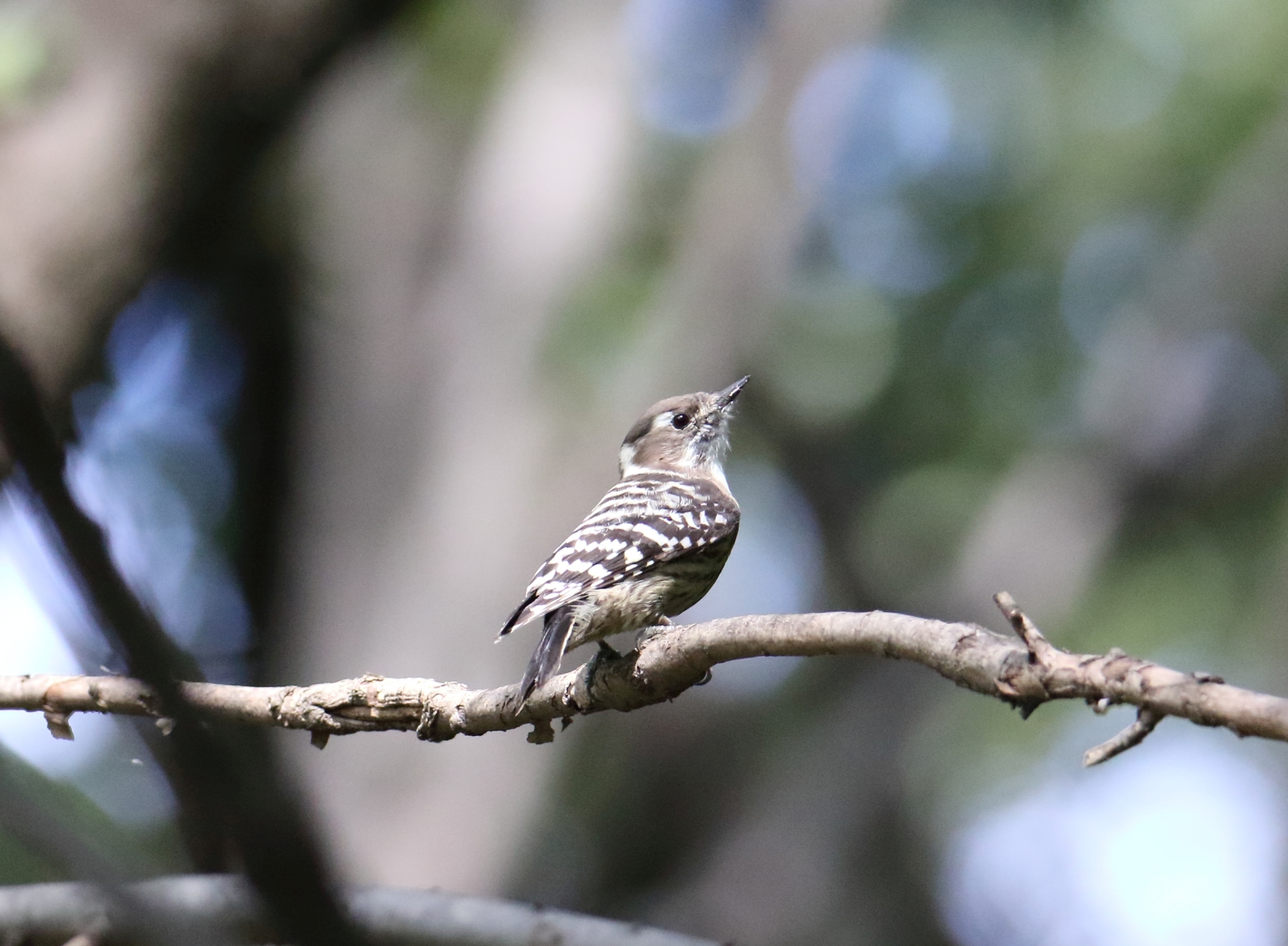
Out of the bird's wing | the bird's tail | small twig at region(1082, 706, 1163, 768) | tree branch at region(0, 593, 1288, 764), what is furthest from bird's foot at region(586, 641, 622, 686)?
→ small twig at region(1082, 706, 1163, 768)

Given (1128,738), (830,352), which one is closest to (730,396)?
(1128,738)

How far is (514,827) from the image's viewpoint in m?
8.77

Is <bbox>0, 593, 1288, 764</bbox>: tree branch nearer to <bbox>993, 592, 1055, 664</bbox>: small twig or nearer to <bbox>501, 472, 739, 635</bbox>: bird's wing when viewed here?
<bbox>993, 592, 1055, 664</bbox>: small twig

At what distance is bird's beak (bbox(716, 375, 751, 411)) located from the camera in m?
6.53

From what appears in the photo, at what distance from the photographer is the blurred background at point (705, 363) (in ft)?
29.2

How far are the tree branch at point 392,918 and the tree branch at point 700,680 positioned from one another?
1.39ft

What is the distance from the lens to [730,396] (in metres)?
6.64

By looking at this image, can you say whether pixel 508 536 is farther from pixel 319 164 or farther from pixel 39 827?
pixel 39 827

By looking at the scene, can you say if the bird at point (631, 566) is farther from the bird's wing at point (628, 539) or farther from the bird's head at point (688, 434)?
the bird's head at point (688, 434)

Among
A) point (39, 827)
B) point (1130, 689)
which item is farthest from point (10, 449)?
point (1130, 689)

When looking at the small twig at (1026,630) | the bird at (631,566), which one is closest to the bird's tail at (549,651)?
the bird at (631,566)

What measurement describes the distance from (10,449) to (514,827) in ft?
26.0

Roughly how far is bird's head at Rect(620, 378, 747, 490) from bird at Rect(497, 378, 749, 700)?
59cm

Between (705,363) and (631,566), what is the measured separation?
16.6 feet
